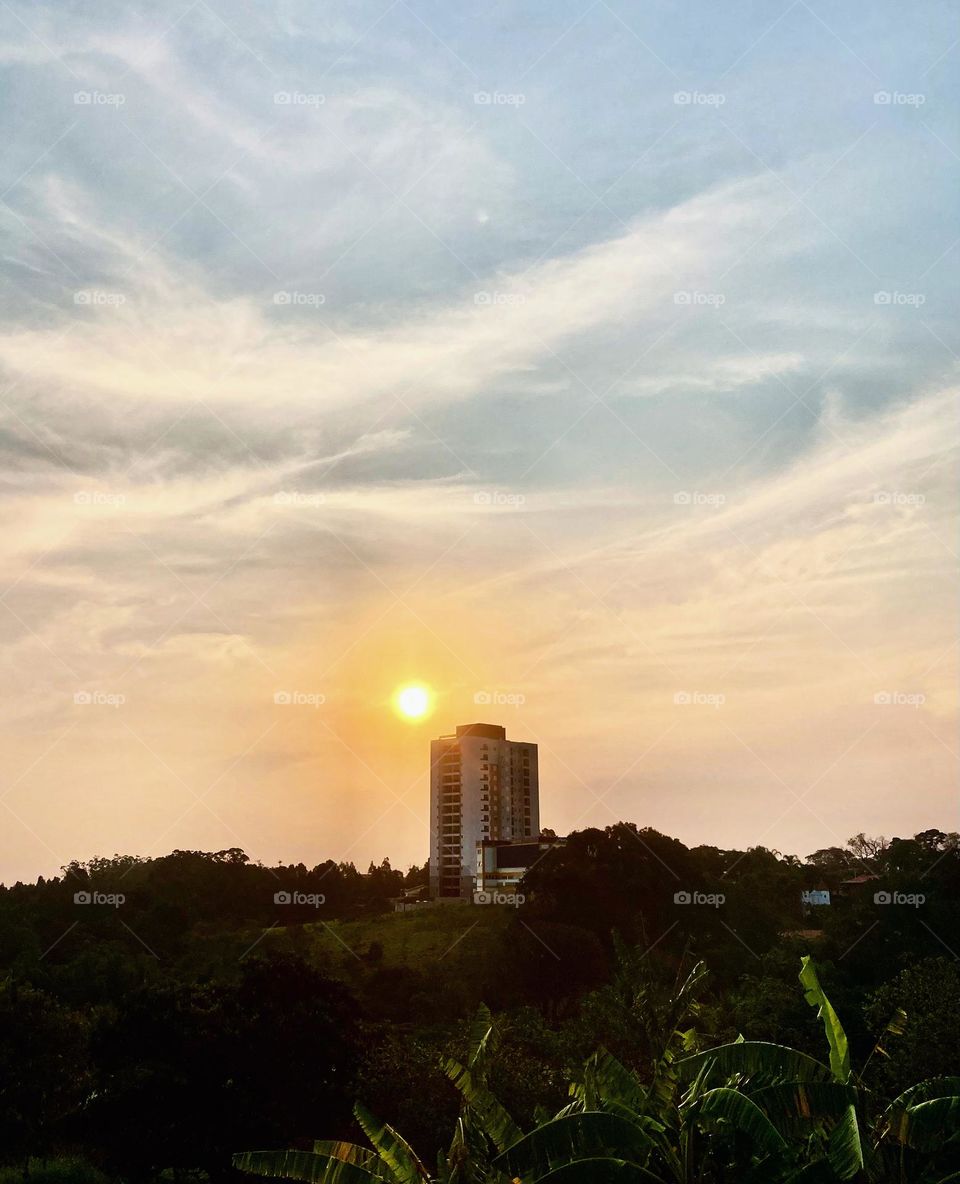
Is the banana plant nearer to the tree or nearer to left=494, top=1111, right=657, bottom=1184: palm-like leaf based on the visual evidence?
left=494, top=1111, right=657, bottom=1184: palm-like leaf

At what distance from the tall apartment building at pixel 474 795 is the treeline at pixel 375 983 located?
41.9 ft

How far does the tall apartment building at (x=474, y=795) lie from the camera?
115875 mm

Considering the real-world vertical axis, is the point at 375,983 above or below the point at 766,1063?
below

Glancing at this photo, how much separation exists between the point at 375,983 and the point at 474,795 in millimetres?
63547

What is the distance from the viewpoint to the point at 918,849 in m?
63.2

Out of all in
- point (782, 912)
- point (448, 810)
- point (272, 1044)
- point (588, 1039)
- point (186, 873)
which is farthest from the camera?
point (448, 810)

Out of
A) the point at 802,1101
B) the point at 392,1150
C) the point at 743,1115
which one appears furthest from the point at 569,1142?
the point at 802,1101

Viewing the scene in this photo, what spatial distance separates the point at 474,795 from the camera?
116188mm

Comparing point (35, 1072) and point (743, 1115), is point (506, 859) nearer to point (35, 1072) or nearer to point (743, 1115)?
point (35, 1072)

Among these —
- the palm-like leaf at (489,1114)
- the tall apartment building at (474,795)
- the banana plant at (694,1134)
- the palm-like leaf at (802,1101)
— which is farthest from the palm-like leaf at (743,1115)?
the tall apartment building at (474,795)

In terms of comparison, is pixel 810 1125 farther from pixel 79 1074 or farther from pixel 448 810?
pixel 448 810

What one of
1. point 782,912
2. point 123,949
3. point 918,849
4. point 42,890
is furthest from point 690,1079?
point 42,890

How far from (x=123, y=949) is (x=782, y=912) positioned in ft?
128

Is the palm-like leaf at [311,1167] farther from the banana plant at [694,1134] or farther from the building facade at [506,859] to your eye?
the building facade at [506,859]
